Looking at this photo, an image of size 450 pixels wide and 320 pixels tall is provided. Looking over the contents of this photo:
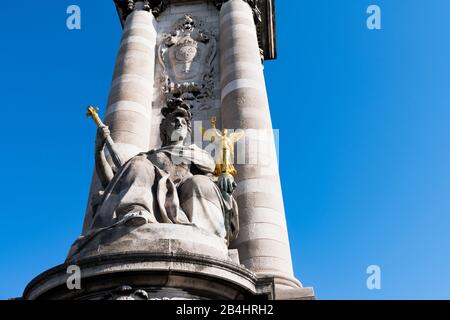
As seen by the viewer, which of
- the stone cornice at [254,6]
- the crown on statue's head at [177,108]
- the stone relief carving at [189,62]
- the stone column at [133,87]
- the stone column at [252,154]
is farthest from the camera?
the stone cornice at [254,6]

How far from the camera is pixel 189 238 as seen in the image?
706 cm

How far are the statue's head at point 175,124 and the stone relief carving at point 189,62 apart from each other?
4.31 metres

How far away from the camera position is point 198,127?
13.8m

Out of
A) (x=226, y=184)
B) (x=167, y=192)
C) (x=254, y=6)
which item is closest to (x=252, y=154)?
(x=226, y=184)

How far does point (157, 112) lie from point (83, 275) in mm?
8655

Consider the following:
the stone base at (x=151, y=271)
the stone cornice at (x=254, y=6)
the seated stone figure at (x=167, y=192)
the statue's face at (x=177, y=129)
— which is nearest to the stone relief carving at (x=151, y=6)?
the stone cornice at (x=254, y=6)

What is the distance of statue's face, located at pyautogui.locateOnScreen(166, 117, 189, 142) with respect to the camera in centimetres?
981

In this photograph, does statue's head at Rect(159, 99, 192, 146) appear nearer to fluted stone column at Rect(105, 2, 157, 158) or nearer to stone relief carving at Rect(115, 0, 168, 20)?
fluted stone column at Rect(105, 2, 157, 158)

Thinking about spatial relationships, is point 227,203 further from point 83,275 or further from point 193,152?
point 83,275

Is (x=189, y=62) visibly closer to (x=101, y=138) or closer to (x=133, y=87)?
(x=133, y=87)

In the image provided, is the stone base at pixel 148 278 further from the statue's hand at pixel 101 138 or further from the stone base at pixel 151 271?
the statue's hand at pixel 101 138

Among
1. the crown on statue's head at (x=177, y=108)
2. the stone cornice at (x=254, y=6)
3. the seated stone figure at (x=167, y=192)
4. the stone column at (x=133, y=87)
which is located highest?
the stone cornice at (x=254, y=6)

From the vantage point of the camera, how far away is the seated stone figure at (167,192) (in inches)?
297
